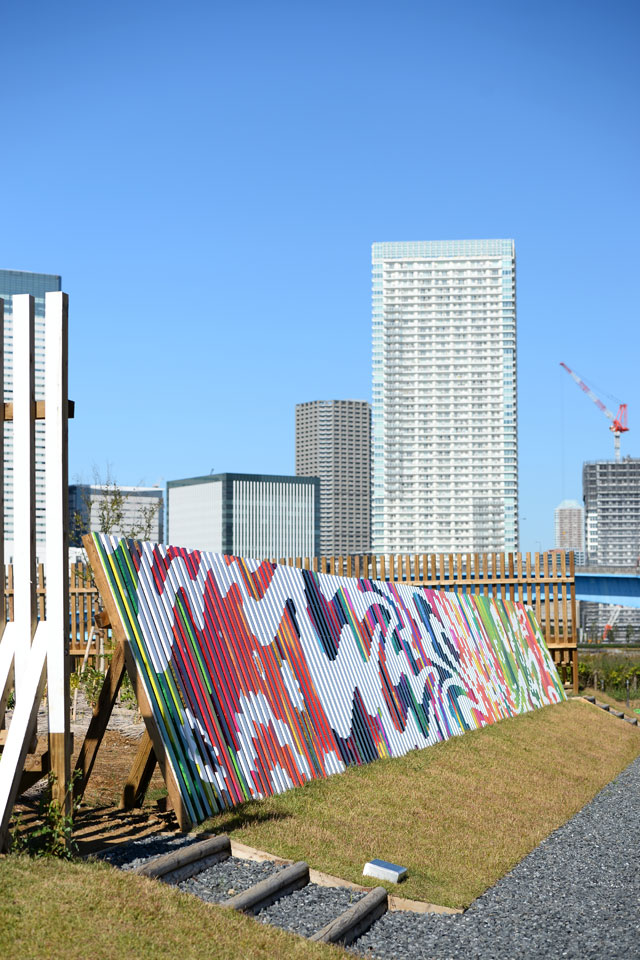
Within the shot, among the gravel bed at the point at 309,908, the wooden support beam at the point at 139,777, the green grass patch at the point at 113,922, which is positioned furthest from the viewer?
the wooden support beam at the point at 139,777

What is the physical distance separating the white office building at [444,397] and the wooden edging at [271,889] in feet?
599

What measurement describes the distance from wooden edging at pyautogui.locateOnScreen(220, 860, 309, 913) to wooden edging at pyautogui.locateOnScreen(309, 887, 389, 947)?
0.41m

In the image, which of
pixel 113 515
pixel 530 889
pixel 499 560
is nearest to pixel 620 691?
pixel 499 560

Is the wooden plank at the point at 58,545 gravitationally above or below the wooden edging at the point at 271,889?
above

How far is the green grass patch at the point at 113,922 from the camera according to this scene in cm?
464

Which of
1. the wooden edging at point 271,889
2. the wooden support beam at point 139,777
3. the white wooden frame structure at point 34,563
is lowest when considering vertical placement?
the wooden edging at point 271,889

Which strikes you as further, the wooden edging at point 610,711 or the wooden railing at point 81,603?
the wooden edging at point 610,711

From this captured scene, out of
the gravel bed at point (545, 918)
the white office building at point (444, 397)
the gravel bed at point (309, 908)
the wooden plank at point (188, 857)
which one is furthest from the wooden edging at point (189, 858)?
the white office building at point (444, 397)

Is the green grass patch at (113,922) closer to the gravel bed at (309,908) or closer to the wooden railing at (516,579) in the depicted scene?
the gravel bed at (309,908)

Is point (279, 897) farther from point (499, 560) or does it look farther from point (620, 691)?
point (620, 691)

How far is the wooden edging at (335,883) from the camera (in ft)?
20.4

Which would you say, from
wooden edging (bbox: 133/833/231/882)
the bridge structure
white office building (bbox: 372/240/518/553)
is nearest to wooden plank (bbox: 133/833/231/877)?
wooden edging (bbox: 133/833/231/882)

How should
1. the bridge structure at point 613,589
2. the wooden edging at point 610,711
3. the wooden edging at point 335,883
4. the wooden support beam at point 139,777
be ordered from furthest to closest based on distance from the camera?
1. the bridge structure at point 613,589
2. the wooden edging at point 610,711
3. the wooden support beam at point 139,777
4. the wooden edging at point 335,883

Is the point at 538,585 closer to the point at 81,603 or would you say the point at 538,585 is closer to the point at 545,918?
the point at 81,603
